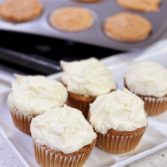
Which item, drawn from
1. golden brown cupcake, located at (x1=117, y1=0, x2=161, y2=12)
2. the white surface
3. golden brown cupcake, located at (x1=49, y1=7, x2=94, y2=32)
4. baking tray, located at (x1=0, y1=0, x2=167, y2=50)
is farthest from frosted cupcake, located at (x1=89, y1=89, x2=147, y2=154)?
golden brown cupcake, located at (x1=117, y1=0, x2=161, y2=12)

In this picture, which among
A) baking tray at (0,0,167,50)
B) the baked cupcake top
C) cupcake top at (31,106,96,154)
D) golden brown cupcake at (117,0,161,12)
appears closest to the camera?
cupcake top at (31,106,96,154)

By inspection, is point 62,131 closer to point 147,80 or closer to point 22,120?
point 22,120

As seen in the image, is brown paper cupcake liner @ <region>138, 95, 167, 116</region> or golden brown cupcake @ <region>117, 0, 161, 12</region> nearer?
brown paper cupcake liner @ <region>138, 95, 167, 116</region>

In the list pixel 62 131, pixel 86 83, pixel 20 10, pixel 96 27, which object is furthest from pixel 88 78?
pixel 20 10

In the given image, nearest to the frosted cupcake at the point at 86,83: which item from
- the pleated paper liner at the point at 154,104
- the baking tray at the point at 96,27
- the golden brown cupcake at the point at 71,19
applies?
the pleated paper liner at the point at 154,104

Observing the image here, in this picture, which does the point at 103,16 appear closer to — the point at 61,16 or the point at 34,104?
the point at 61,16

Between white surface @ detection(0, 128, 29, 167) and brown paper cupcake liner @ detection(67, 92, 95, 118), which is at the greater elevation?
brown paper cupcake liner @ detection(67, 92, 95, 118)

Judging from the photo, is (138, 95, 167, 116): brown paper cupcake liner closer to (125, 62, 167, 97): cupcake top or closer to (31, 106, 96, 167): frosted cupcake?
(125, 62, 167, 97): cupcake top
